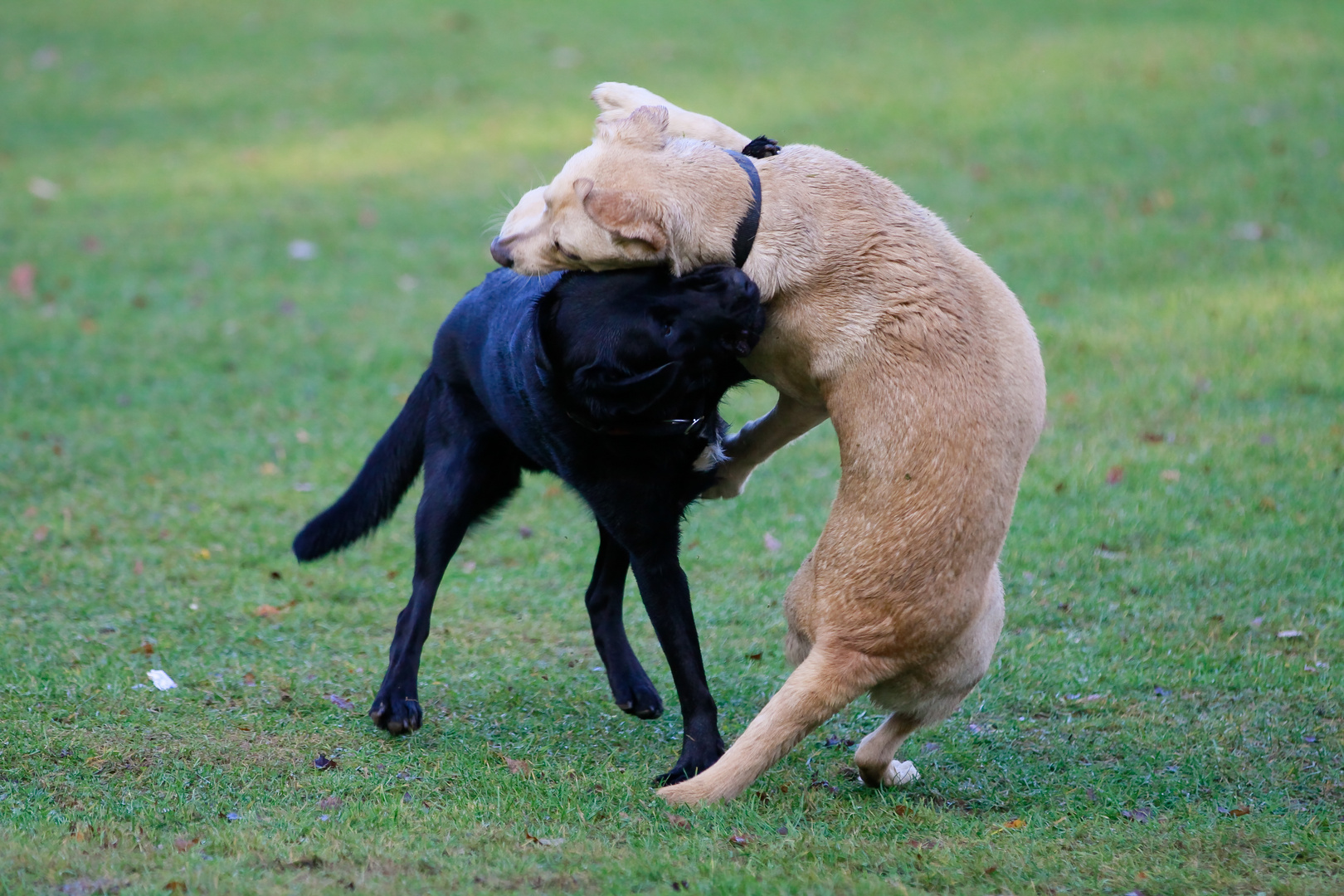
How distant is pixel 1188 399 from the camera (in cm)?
815

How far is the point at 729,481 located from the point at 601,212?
115 cm

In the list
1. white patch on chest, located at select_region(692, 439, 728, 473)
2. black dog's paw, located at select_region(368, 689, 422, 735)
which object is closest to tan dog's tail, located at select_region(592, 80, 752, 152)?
white patch on chest, located at select_region(692, 439, 728, 473)

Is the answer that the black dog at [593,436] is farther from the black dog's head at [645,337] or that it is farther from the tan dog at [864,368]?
the tan dog at [864,368]

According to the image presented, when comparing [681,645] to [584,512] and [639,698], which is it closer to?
[639,698]

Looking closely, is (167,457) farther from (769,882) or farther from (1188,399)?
(1188,399)

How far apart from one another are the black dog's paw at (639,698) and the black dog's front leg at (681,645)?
67 centimetres

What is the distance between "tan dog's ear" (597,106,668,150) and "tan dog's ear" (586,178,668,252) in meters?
0.24

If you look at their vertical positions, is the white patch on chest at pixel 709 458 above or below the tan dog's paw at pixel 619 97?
below

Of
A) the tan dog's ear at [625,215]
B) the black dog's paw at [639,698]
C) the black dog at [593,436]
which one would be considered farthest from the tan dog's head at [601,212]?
the black dog's paw at [639,698]

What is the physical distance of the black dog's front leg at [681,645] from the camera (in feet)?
13.6

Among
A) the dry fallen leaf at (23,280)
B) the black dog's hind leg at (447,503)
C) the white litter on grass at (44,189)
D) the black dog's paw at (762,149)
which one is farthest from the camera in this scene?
the white litter on grass at (44,189)

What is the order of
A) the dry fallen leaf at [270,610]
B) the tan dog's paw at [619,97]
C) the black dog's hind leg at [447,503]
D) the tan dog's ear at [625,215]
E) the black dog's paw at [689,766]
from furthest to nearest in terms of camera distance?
the dry fallen leaf at [270,610], the black dog's hind leg at [447,503], the tan dog's paw at [619,97], the black dog's paw at [689,766], the tan dog's ear at [625,215]

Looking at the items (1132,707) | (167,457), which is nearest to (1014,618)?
(1132,707)

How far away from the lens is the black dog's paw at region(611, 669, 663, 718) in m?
4.86
